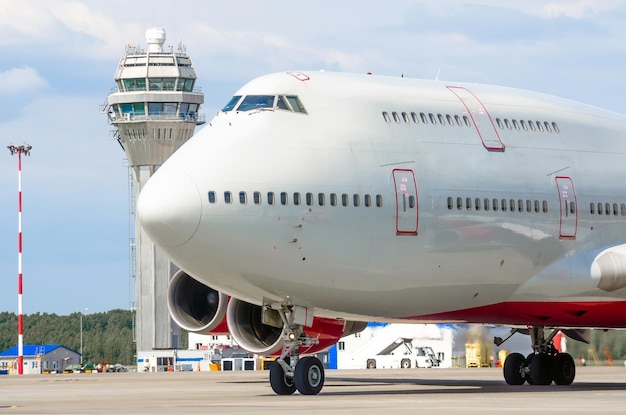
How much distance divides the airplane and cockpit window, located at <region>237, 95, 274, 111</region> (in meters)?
0.03

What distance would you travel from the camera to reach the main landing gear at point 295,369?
25.8 m

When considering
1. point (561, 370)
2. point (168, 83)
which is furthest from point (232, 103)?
point (168, 83)

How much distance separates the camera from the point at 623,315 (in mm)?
30375

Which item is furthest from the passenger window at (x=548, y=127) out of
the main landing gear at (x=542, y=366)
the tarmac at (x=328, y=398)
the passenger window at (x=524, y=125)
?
the tarmac at (x=328, y=398)

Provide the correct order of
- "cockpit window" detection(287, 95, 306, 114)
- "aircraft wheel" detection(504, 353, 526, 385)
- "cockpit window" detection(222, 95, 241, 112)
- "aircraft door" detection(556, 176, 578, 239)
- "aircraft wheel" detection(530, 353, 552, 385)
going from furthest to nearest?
"aircraft wheel" detection(504, 353, 526, 385) < "aircraft wheel" detection(530, 353, 552, 385) < "aircraft door" detection(556, 176, 578, 239) < "cockpit window" detection(222, 95, 241, 112) < "cockpit window" detection(287, 95, 306, 114)

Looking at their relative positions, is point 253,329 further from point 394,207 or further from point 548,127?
point 548,127

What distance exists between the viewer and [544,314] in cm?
2956

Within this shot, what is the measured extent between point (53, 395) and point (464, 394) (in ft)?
27.6

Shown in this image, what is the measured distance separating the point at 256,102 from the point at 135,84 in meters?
96.9

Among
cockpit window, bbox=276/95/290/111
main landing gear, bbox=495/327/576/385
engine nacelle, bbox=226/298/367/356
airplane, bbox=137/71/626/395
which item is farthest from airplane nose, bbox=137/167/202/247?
main landing gear, bbox=495/327/576/385

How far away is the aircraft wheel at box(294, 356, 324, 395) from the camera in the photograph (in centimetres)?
2572

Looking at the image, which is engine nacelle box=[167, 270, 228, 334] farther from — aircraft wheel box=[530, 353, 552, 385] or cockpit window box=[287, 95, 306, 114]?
cockpit window box=[287, 95, 306, 114]

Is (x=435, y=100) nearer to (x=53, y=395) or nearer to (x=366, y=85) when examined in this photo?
(x=366, y=85)

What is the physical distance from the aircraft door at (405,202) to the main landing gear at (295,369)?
2.66 meters
